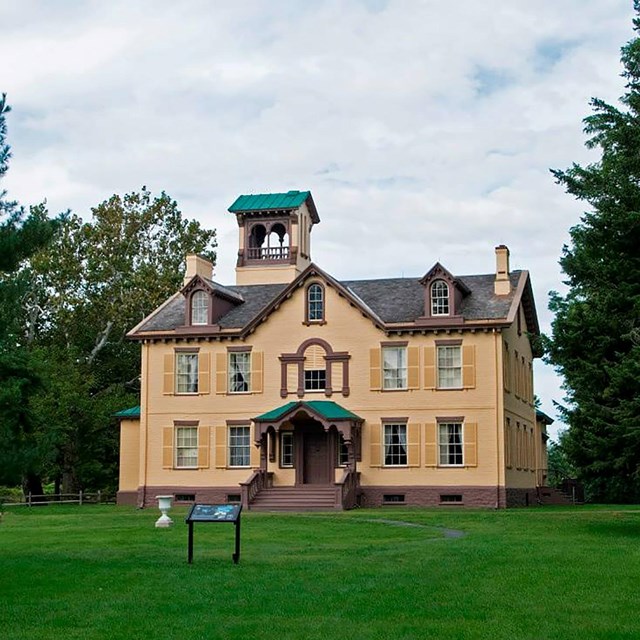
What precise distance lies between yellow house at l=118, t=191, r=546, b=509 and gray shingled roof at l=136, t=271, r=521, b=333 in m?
0.09

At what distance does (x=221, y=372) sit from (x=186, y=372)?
1610 millimetres

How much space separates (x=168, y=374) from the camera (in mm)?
46750

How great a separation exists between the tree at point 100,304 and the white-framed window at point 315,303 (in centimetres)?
1529

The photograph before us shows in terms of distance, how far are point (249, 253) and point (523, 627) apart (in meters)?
41.0

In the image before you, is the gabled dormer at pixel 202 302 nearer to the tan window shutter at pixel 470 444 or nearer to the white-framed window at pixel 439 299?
the white-framed window at pixel 439 299

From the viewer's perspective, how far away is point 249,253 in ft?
175

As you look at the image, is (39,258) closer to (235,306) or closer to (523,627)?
(235,306)

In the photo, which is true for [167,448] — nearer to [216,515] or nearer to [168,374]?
[168,374]

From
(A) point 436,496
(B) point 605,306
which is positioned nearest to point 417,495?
(A) point 436,496

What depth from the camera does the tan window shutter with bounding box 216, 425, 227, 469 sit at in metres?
45.8

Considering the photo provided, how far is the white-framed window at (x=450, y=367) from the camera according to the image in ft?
142

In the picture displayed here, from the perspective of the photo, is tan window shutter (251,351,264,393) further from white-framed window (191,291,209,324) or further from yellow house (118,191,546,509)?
white-framed window (191,291,209,324)

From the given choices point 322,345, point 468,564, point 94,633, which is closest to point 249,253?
point 322,345

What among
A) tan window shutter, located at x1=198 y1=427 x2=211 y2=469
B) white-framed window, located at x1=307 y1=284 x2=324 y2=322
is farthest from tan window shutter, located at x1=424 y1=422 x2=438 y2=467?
tan window shutter, located at x1=198 y1=427 x2=211 y2=469
